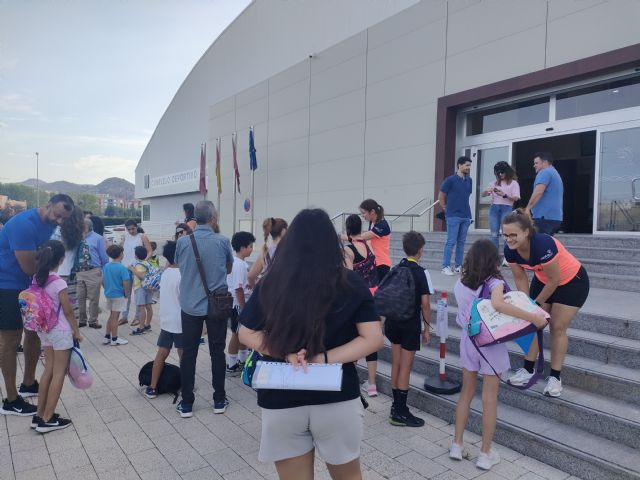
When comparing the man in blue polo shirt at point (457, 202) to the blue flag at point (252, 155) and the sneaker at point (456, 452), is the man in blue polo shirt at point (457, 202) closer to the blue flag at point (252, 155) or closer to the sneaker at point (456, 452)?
the sneaker at point (456, 452)

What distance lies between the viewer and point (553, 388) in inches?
137

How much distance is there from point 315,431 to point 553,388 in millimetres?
2572

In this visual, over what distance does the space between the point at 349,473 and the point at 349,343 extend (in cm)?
59

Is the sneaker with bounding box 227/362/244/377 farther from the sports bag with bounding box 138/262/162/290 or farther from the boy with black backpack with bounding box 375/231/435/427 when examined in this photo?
the sports bag with bounding box 138/262/162/290

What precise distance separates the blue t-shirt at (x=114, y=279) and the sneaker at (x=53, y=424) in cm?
298

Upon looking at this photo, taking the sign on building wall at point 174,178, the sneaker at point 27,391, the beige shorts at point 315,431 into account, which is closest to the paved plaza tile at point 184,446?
the sneaker at point 27,391

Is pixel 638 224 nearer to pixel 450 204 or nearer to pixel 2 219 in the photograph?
pixel 450 204

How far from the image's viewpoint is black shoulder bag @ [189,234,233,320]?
3954mm

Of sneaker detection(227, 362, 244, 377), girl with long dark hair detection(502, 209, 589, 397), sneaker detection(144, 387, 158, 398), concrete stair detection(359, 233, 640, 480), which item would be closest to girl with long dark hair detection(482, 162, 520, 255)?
concrete stair detection(359, 233, 640, 480)

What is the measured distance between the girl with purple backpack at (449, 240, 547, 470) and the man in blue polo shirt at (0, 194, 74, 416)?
3.66 meters

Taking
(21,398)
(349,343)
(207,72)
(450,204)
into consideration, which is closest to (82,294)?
(21,398)

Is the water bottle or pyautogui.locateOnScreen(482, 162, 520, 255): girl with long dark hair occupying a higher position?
pyautogui.locateOnScreen(482, 162, 520, 255): girl with long dark hair

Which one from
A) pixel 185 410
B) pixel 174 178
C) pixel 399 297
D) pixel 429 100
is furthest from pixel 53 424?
pixel 174 178

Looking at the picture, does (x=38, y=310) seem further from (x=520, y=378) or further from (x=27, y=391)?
(x=520, y=378)
